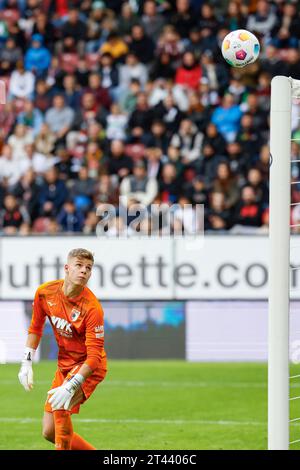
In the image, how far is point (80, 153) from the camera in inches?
781

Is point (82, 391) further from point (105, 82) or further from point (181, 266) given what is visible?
point (105, 82)

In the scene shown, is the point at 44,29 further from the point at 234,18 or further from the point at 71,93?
the point at 234,18

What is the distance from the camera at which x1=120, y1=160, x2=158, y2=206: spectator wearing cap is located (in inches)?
706

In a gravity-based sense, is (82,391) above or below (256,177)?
below

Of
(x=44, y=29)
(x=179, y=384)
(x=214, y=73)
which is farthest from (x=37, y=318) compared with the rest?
(x=44, y=29)

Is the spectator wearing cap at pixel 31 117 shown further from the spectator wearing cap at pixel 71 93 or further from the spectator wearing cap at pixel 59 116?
the spectator wearing cap at pixel 71 93

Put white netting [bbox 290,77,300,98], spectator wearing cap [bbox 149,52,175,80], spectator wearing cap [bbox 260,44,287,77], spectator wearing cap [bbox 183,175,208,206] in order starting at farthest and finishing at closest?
spectator wearing cap [bbox 149,52,175,80] → spectator wearing cap [bbox 260,44,287,77] → spectator wearing cap [bbox 183,175,208,206] → white netting [bbox 290,77,300,98]

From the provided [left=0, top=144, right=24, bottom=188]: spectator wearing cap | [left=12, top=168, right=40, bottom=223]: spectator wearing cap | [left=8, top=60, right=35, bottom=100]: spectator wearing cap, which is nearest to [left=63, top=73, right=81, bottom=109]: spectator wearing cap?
[left=8, top=60, right=35, bottom=100]: spectator wearing cap

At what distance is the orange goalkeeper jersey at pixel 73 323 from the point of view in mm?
8016

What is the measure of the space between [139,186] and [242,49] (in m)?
8.55

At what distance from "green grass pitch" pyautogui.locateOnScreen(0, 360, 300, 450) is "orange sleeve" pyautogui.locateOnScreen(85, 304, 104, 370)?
231 cm

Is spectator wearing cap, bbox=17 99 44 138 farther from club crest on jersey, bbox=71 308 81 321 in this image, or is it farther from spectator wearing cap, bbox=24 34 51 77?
club crest on jersey, bbox=71 308 81 321

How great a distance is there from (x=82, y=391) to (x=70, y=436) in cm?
34
